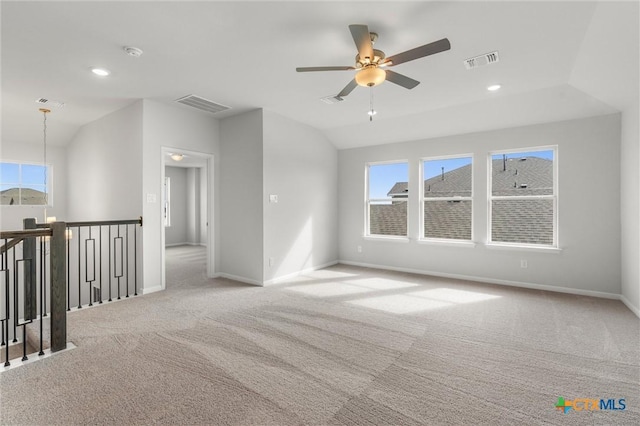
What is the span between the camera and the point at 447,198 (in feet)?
18.1

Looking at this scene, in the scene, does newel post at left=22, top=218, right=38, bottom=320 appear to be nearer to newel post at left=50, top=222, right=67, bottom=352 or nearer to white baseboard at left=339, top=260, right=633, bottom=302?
newel post at left=50, top=222, right=67, bottom=352

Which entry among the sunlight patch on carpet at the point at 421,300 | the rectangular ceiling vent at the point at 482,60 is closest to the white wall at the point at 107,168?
the sunlight patch on carpet at the point at 421,300

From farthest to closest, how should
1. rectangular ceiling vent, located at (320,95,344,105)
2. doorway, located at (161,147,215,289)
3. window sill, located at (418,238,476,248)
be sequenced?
1. doorway, located at (161,147,215,289)
2. window sill, located at (418,238,476,248)
3. rectangular ceiling vent, located at (320,95,344,105)

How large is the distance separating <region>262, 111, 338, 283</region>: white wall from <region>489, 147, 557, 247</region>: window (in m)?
3.07

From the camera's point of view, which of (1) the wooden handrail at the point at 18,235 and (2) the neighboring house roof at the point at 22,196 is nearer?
(1) the wooden handrail at the point at 18,235

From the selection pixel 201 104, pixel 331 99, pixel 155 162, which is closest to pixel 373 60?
pixel 331 99

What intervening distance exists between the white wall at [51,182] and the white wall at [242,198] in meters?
3.72

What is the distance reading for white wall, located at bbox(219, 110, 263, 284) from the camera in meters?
4.82

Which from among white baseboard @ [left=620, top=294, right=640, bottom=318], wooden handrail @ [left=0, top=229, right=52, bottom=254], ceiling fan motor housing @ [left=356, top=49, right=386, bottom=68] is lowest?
white baseboard @ [left=620, top=294, right=640, bottom=318]

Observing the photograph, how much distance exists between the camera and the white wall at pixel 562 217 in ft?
13.6

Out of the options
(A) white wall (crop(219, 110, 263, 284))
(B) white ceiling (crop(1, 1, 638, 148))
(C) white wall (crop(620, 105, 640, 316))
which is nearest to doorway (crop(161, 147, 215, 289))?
(A) white wall (crop(219, 110, 263, 284))

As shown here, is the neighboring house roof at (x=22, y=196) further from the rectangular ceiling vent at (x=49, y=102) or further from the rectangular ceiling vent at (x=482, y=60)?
the rectangular ceiling vent at (x=482, y=60)

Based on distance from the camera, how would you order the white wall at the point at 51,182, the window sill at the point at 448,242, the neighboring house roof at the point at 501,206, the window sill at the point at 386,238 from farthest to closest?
the window sill at the point at 386,238, the white wall at the point at 51,182, the window sill at the point at 448,242, the neighboring house roof at the point at 501,206

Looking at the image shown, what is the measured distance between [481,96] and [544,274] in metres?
2.92
